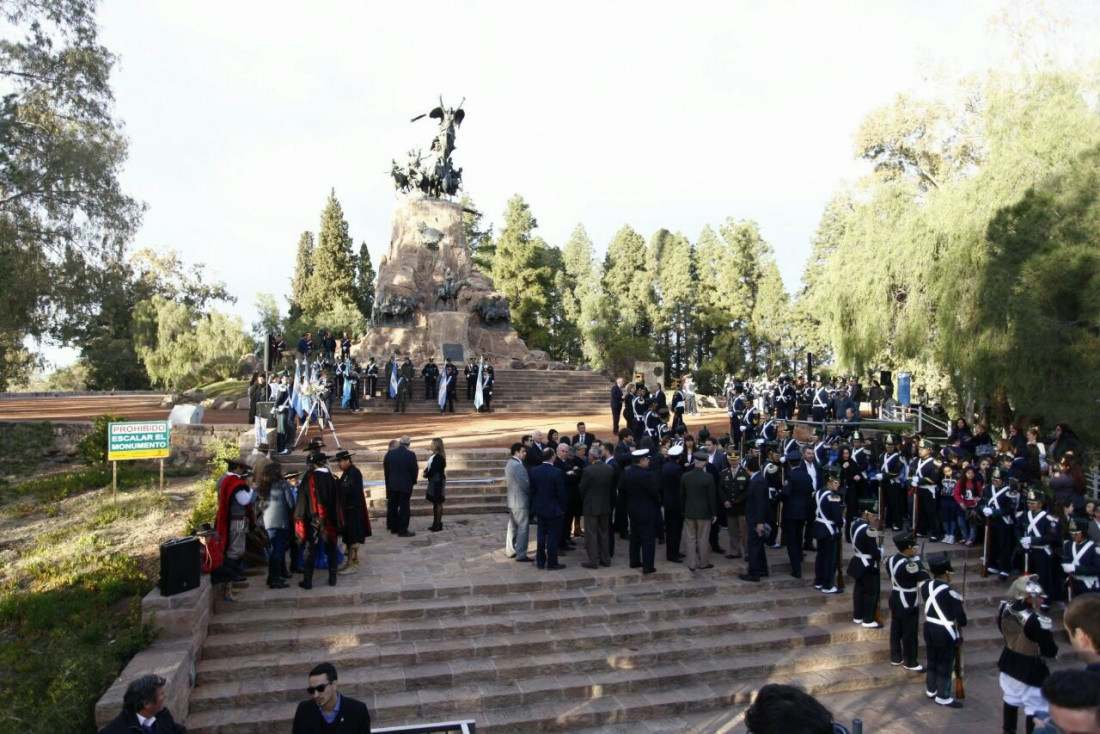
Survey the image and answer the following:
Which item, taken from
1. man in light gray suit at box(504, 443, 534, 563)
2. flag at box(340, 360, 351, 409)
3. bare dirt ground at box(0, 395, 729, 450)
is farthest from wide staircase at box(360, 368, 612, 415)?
man in light gray suit at box(504, 443, 534, 563)

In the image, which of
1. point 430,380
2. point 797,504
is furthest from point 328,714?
point 430,380

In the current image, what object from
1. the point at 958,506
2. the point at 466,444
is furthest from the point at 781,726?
the point at 466,444

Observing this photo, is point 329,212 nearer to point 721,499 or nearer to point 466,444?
point 466,444

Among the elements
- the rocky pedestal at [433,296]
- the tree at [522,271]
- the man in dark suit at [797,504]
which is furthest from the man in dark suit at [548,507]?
the tree at [522,271]

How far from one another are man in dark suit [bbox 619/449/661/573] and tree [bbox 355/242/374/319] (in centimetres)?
5174

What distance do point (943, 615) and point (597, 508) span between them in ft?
13.1

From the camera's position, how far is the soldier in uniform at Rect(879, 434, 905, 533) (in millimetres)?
12117

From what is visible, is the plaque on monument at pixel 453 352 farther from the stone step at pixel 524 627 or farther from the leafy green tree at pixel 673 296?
the stone step at pixel 524 627

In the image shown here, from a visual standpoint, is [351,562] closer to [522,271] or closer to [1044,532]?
[1044,532]

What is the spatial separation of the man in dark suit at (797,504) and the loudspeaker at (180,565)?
22.9 ft

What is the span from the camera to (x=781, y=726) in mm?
2430

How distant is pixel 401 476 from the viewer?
35.2 ft

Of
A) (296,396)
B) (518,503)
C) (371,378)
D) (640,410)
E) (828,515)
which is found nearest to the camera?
(828,515)

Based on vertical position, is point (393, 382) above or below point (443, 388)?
above
